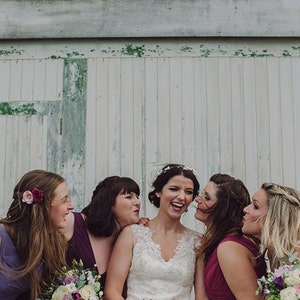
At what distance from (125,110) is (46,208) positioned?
1516 mm

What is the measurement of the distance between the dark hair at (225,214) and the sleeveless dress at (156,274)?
15 centimetres

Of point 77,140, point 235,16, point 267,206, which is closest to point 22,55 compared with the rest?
point 77,140

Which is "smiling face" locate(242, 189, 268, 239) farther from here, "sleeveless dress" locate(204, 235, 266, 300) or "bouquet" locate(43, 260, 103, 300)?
"bouquet" locate(43, 260, 103, 300)

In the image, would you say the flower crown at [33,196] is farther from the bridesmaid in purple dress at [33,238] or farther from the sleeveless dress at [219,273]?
the sleeveless dress at [219,273]

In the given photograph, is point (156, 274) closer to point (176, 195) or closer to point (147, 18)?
point (176, 195)

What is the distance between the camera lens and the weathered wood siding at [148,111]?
4.88 m

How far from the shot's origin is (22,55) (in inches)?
200

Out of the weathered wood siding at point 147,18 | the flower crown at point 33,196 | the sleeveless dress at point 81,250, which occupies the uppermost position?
the weathered wood siding at point 147,18

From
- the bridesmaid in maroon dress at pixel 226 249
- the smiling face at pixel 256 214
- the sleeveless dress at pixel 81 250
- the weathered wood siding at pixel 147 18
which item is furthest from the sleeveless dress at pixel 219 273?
the weathered wood siding at pixel 147 18

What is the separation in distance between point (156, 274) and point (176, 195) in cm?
48

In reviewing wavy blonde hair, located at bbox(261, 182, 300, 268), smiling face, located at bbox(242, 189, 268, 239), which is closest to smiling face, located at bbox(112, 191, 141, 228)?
smiling face, located at bbox(242, 189, 268, 239)

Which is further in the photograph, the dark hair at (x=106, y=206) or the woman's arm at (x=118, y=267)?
the dark hair at (x=106, y=206)

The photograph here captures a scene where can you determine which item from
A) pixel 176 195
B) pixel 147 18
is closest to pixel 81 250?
pixel 176 195

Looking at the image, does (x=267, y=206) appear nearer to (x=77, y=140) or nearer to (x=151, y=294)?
(x=151, y=294)
